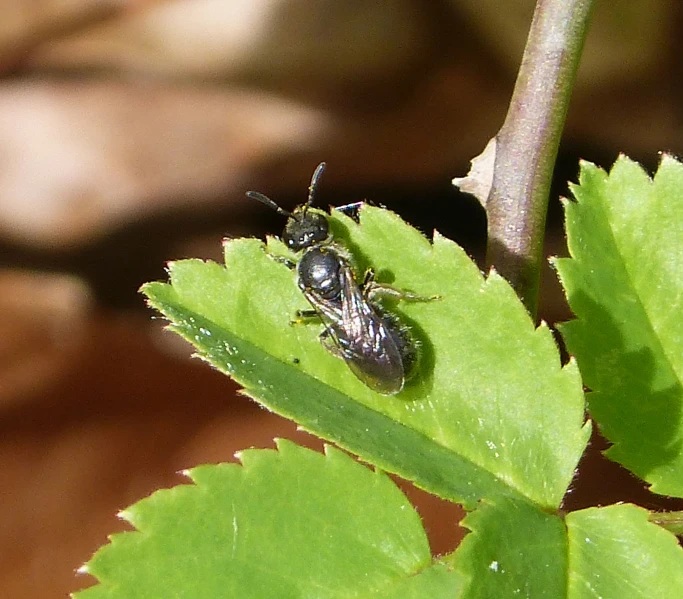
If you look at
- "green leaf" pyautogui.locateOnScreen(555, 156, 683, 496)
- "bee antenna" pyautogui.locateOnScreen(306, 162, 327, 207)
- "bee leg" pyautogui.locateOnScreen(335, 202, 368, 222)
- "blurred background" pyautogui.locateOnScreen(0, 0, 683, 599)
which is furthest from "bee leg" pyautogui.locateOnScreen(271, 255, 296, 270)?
"blurred background" pyautogui.locateOnScreen(0, 0, 683, 599)

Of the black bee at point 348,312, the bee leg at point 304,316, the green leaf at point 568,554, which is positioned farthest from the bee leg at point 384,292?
the green leaf at point 568,554

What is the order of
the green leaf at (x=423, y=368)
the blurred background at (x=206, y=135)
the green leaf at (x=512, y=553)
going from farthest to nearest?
the blurred background at (x=206, y=135)
the green leaf at (x=423, y=368)
the green leaf at (x=512, y=553)

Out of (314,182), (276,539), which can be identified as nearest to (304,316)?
(276,539)

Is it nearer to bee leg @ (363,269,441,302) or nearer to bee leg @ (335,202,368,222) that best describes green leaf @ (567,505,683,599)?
bee leg @ (363,269,441,302)

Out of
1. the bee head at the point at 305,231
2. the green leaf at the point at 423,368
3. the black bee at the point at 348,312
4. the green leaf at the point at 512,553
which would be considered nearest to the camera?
the green leaf at the point at 512,553

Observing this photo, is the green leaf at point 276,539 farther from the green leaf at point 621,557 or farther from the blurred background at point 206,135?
the blurred background at point 206,135

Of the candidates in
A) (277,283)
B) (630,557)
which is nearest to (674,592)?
(630,557)
